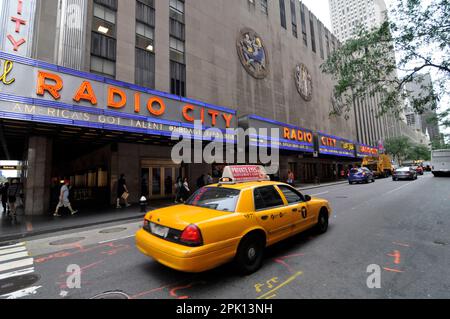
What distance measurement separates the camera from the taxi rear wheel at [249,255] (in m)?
3.63

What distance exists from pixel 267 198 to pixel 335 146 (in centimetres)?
3106

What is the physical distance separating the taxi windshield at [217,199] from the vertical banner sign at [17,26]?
1328 cm

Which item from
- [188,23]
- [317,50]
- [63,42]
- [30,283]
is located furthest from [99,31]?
[317,50]

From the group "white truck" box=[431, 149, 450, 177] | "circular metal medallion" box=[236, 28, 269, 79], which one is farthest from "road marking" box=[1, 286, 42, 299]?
"white truck" box=[431, 149, 450, 177]

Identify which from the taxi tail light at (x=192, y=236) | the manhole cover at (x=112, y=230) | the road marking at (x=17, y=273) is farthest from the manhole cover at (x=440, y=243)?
the manhole cover at (x=112, y=230)

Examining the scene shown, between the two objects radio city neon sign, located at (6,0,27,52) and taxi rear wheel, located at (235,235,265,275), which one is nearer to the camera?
taxi rear wheel, located at (235,235,265,275)

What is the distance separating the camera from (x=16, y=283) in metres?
3.75

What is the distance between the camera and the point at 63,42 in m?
12.5

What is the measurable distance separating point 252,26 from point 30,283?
29.6 metres

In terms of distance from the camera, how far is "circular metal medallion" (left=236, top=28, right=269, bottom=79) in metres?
24.0

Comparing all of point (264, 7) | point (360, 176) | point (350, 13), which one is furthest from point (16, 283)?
point (350, 13)

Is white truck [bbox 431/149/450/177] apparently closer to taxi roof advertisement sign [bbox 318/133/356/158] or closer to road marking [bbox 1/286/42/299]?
taxi roof advertisement sign [bbox 318/133/356/158]

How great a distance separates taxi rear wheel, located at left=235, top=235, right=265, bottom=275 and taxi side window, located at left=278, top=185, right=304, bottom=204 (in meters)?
1.40
